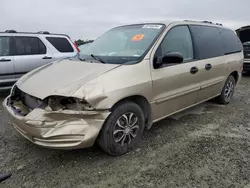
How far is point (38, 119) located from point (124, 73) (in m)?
1.11

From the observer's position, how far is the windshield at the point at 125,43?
3310 mm

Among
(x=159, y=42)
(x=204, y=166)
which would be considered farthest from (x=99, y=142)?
(x=159, y=42)

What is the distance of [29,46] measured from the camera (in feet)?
20.2

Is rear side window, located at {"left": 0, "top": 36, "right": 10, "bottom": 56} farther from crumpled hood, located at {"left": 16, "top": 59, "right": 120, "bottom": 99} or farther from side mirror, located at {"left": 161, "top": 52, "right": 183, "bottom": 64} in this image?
side mirror, located at {"left": 161, "top": 52, "right": 183, "bottom": 64}

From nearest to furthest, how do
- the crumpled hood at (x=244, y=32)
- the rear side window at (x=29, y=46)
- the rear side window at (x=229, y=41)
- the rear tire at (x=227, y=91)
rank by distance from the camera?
the rear side window at (x=229, y=41), the rear tire at (x=227, y=91), the rear side window at (x=29, y=46), the crumpled hood at (x=244, y=32)

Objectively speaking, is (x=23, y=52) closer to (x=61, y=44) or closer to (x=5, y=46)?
(x=5, y=46)

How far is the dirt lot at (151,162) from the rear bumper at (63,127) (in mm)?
362

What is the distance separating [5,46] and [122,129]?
435 cm

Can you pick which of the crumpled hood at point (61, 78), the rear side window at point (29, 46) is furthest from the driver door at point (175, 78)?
the rear side window at point (29, 46)

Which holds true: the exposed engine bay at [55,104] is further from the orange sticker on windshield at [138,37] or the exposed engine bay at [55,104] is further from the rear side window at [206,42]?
the rear side window at [206,42]

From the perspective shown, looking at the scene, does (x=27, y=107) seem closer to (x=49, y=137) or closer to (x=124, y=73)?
(x=49, y=137)

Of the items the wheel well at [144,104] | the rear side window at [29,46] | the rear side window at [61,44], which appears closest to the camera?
the wheel well at [144,104]

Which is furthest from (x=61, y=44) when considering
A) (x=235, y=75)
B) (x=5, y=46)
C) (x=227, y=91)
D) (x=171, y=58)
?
(x=235, y=75)

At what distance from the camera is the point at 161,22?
378 centimetres
